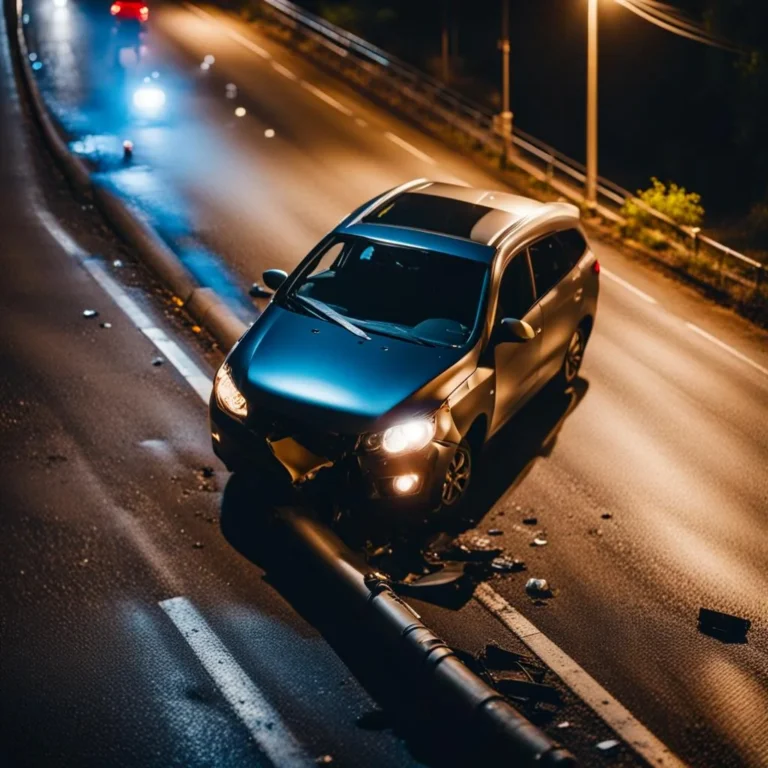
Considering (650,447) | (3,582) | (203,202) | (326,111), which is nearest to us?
(3,582)

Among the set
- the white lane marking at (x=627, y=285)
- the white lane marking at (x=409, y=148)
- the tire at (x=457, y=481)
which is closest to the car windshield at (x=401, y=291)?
the tire at (x=457, y=481)

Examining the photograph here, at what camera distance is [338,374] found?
950 cm

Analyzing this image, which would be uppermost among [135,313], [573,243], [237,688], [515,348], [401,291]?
[573,243]

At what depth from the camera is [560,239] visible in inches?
478

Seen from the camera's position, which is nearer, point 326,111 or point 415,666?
point 415,666

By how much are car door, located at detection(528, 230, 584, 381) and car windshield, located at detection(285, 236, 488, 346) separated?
3.47 ft

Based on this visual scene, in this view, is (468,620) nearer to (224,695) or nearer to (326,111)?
(224,695)

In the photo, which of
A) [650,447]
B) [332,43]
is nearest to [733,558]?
[650,447]

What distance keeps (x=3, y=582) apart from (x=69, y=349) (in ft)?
14.8

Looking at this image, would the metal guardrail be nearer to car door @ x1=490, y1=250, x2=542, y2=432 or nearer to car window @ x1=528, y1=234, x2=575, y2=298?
car window @ x1=528, y1=234, x2=575, y2=298

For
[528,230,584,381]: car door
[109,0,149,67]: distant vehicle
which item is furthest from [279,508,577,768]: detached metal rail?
[109,0,149,67]: distant vehicle

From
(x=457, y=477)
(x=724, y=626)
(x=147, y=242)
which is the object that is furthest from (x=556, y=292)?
(x=147, y=242)

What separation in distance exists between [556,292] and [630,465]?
177 centimetres

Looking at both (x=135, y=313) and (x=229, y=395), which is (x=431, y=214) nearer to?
(x=229, y=395)
